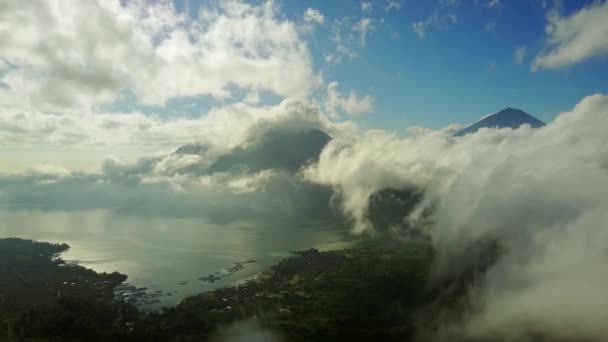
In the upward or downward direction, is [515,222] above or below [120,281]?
above

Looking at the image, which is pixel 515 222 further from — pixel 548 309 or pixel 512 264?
pixel 548 309

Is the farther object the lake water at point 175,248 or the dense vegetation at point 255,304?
the lake water at point 175,248

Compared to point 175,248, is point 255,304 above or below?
below

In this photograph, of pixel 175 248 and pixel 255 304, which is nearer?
pixel 255 304

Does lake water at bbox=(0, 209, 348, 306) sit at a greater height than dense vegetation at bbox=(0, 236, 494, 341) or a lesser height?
greater

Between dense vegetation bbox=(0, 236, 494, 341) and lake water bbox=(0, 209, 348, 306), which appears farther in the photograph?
lake water bbox=(0, 209, 348, 306)

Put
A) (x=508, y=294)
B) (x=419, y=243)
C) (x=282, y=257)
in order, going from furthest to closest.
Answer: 1. (x=419, y=243)
2. (x=282, y=257)
3. (x=508, y=294)

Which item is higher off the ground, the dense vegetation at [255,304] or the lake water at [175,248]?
the lake water at [175,248]

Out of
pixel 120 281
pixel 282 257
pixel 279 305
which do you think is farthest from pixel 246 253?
pixel 279 305
